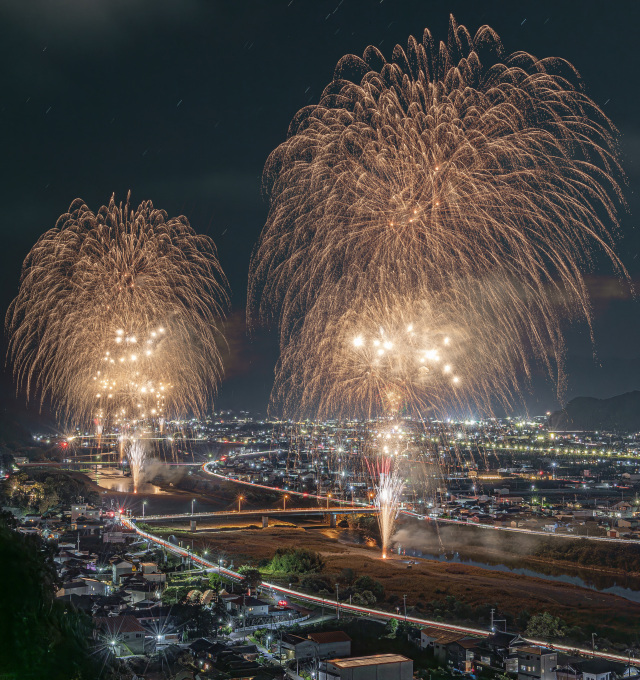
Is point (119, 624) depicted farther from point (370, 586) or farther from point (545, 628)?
point (545, 628)

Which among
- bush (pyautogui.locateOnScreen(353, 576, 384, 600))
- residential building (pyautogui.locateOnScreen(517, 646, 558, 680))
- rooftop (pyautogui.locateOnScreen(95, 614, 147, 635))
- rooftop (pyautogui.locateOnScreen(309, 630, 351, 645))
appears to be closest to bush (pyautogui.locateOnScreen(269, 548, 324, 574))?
bush (pyautogui.locateOnScreen(353, 576, 384, 600))

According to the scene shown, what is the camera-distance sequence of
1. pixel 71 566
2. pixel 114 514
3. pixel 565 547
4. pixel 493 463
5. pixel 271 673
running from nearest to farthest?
pixel 271 673
pixel 71 566
pixel 565 547
pixel 114 514
pixel 493 463

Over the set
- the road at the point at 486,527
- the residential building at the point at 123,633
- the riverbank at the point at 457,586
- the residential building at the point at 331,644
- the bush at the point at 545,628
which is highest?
the residential building at the point at 123,633

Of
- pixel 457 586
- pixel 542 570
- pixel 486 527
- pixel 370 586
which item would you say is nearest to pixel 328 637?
pixel 370 586

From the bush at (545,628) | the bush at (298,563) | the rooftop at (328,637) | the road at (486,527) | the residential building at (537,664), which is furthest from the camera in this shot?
the road at (486,527)

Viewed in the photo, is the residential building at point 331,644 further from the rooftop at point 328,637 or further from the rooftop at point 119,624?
the rooftop at point 119,624

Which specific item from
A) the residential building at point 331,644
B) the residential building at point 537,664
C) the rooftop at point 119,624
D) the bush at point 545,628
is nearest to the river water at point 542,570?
the bush at point 545,628

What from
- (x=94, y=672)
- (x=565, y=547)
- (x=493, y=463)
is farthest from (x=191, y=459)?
(x=94, y=672)

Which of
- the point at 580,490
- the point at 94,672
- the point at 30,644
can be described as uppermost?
the point at 30,644

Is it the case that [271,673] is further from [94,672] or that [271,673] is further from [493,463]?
[493,463]

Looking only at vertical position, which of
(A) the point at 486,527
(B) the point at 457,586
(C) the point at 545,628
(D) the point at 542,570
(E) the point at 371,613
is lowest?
(D) the point at 542,570

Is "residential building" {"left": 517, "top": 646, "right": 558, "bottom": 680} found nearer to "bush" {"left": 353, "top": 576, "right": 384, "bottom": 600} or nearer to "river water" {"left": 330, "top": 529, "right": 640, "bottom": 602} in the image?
"bush" {"left": 353, "top": 576, "right": 384, "bottom": 600}
